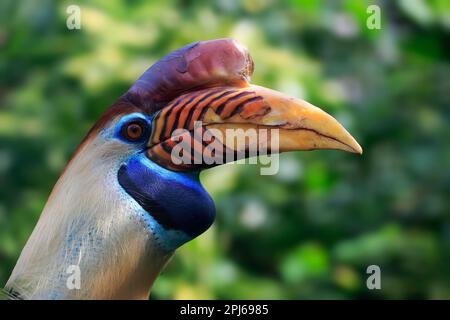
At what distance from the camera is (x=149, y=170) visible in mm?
2232

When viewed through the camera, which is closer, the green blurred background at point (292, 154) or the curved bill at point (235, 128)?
the curved bill at point (235, 128)

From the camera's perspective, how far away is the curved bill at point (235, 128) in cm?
213

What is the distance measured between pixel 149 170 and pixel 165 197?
0.07m

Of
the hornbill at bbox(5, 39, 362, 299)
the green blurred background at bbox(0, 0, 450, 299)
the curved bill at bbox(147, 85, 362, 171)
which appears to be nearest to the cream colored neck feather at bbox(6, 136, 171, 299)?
the hornbill at bbox(5, 39, 362, 299)

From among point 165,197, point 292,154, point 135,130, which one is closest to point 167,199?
point 165,197

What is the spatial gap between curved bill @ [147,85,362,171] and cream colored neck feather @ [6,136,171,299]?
11 centimetres

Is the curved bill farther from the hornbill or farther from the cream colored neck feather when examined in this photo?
the cream colored neck feather

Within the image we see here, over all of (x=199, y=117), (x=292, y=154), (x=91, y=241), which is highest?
(x=292, y=154)

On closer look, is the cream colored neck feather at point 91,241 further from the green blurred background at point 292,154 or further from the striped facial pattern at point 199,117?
the green blurred background at point 292,154

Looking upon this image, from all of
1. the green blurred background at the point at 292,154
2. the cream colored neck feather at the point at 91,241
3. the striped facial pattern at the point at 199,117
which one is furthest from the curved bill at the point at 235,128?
the green blurred background at the point at 292,154

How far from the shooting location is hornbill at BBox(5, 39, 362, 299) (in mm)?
2164

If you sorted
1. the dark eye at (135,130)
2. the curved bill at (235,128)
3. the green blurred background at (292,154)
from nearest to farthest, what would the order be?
the curved bill at (235,128), the dark eye at (135,130), the green blurred background at (292,154)

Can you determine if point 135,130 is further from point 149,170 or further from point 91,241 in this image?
point 91,241

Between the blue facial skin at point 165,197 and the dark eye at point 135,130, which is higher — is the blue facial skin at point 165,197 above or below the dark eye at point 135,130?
below
